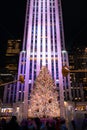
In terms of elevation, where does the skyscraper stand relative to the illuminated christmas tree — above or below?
above

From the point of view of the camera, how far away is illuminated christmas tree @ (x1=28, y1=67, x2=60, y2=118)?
1483 inches

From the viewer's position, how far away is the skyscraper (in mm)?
74550

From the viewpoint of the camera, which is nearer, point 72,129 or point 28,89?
point 72,129

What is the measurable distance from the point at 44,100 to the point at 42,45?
148 ft

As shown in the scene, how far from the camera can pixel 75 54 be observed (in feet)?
328

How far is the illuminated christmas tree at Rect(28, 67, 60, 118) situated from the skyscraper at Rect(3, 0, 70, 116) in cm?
3166

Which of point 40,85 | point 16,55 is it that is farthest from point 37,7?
point 40,85

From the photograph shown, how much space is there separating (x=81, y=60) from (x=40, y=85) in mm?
59567

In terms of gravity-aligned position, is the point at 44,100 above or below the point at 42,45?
below

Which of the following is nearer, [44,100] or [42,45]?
[44,100]

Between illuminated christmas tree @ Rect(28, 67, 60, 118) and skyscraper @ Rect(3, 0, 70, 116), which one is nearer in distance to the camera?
illuminated christmas tree @ Rect(28, 67, 60, 118)

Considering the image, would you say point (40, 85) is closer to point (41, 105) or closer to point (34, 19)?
point (41, 105)

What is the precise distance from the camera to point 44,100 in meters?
38.2

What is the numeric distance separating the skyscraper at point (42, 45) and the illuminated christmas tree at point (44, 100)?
31.7m
